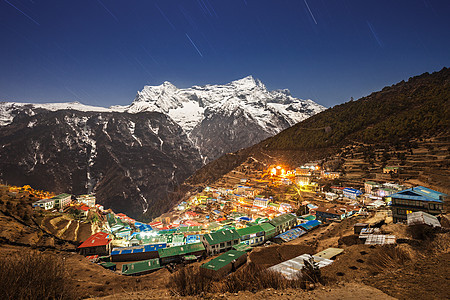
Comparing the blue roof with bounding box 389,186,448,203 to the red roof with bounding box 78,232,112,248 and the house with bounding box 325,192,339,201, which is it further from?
the red roof with bounding box 78,232,112,248

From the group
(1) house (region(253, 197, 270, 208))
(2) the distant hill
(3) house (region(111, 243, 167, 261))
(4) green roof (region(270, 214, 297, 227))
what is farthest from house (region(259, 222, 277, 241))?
(2) the distant hill

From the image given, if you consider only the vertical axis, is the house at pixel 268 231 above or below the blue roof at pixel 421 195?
below

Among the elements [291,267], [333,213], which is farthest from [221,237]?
[291,267]

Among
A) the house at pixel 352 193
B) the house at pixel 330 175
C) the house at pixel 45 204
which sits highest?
the house at pixel 330 175

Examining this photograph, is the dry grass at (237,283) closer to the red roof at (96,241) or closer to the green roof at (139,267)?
the green roof at (139,267)

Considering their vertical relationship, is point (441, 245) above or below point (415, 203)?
above

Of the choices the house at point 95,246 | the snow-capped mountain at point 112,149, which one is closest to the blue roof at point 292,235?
the house at point 95,246

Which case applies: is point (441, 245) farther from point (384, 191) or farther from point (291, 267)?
point (384, 191)

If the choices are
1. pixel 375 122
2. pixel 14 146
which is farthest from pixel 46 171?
pixel 375 122

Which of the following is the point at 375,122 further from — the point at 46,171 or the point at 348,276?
the point at 46,171
